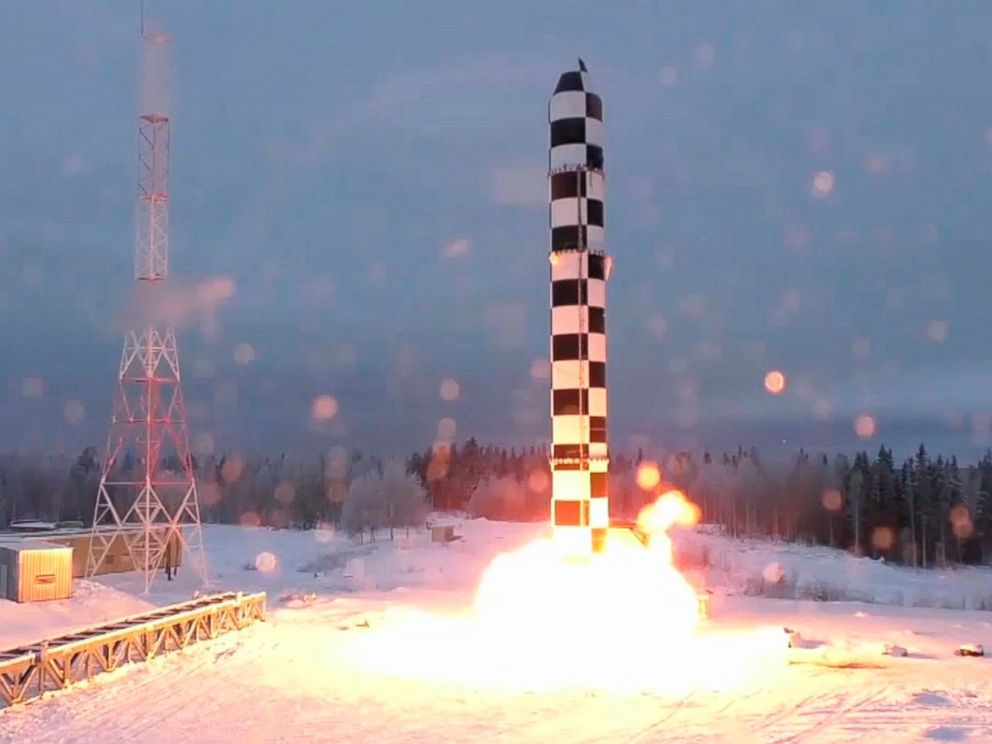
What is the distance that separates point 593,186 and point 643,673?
1216 cm

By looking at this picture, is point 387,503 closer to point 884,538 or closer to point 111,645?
point 884,538

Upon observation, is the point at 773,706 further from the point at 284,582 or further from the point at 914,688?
the point at 284,582

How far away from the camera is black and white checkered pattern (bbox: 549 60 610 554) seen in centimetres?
2478

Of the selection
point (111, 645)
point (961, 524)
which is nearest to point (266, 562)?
point (111, 645)

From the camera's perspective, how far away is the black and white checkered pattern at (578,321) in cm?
2478

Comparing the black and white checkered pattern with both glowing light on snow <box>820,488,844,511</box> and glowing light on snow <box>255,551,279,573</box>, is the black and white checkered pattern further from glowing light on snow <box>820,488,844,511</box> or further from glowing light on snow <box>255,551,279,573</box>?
glowing light on snow <box>820,488,844,511</box>

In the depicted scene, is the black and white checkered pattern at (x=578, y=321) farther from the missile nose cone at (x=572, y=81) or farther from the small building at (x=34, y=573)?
the small building at (x=34, y=573)

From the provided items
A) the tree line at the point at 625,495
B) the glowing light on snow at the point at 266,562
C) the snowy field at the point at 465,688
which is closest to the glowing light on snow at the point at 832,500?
the tree line at the point at 625,495

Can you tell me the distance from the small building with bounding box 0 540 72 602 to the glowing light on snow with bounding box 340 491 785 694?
38.6 feet

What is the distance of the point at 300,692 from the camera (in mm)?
18000

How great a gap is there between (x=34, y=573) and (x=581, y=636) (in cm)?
1864

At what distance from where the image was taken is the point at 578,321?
2502cm

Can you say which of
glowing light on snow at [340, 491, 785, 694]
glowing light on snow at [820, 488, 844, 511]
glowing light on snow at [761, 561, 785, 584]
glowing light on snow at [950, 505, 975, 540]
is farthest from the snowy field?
glowing light on snow at [820, 488, 844, 511]

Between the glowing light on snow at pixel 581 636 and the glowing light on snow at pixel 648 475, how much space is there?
101 m
